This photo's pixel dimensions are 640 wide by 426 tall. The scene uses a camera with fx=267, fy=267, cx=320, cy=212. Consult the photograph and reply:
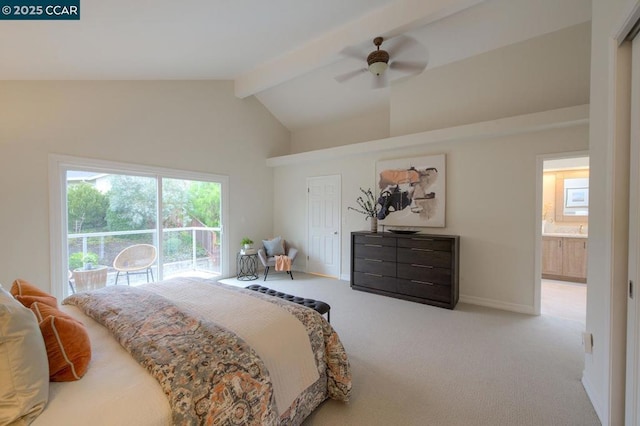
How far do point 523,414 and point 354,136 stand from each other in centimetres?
474

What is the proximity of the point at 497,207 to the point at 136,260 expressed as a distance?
16.8 ft

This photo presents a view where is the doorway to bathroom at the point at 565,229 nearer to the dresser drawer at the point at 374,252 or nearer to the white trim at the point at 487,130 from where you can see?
the white trim at the point at 487,130

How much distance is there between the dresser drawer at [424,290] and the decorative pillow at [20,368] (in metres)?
3.66

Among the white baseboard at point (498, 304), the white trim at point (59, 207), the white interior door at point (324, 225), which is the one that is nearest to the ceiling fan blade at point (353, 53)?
the white interior door at point (324, 225)

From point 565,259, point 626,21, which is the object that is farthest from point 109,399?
point 565,259

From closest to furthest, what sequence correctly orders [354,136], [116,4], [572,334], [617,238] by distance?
[617,238] < [116,4] < [572,334] < [354,136]

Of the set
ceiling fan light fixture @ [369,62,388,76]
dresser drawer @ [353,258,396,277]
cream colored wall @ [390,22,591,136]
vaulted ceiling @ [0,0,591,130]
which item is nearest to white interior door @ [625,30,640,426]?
vaulted ceiling @ [0,0,591,130]

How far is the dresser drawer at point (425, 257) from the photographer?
3.53 m

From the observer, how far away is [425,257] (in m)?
3.68

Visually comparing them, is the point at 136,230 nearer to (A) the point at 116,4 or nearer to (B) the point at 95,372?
(A) the point at 116,4

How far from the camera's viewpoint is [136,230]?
12.6 ft

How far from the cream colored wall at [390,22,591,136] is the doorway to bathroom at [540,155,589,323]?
4.80ft

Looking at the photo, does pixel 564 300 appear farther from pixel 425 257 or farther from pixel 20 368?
pixel 20 368

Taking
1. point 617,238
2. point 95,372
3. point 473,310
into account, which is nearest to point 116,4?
point 95,372
